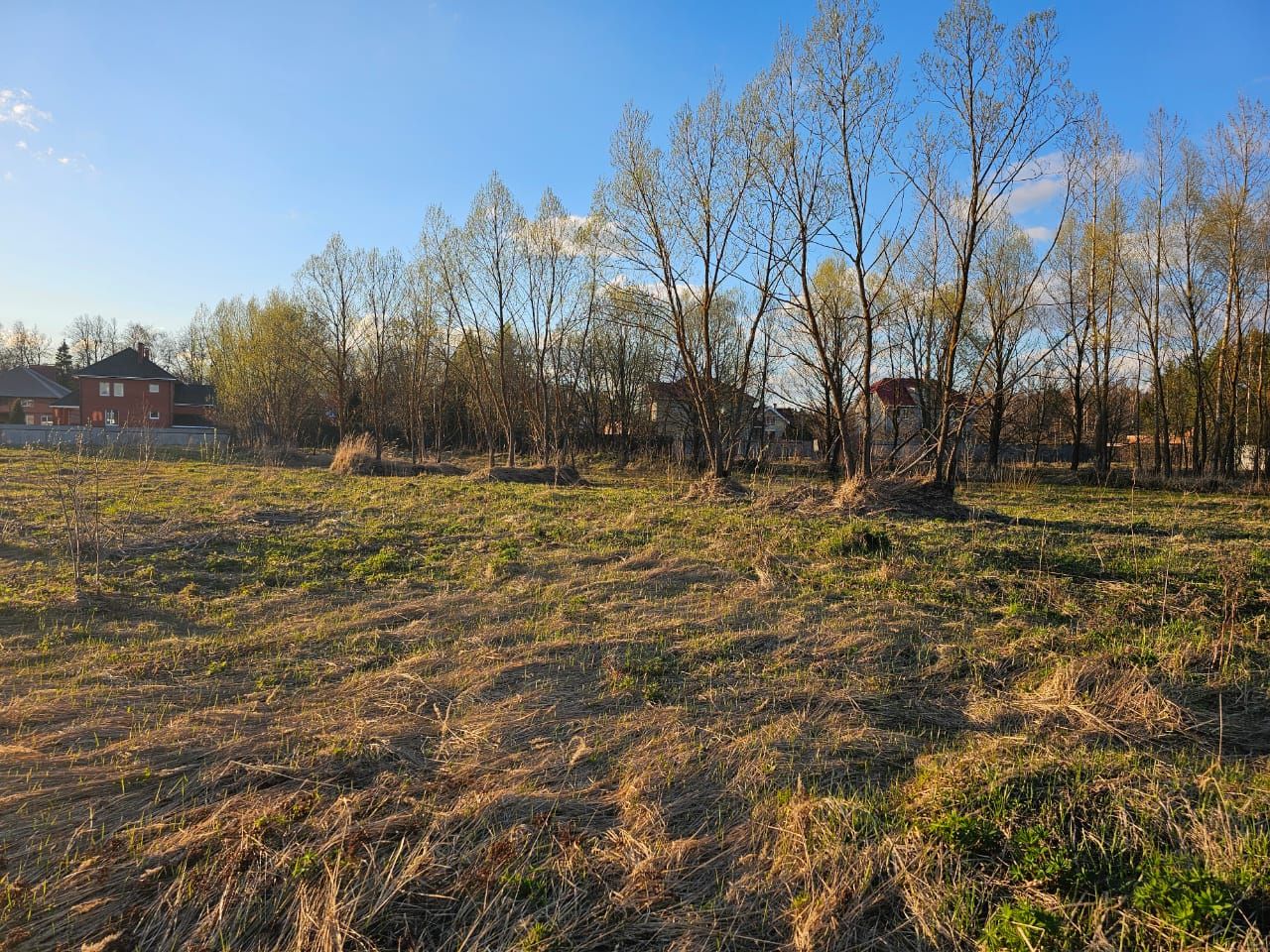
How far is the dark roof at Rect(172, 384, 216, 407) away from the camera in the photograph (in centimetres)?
5672

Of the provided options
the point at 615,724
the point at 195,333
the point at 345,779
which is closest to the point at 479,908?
the point at 345,779

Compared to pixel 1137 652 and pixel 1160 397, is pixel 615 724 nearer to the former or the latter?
pixel 1137 652

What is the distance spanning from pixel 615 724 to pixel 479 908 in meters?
1.62

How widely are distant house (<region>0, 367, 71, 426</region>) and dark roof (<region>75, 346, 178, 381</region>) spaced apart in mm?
4079

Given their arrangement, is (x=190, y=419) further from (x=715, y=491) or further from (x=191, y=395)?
(x=715, y=491)

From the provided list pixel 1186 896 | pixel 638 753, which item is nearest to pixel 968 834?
pixel 1186 896

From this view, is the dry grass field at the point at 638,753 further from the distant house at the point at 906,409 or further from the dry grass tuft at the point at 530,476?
the distant house at the point at 906,409

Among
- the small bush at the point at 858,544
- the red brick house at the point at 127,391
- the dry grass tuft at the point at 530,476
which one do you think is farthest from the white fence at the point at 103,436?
the small bush at the point at 858,544

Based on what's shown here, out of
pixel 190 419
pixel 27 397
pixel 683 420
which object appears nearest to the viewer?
pixel 683 420

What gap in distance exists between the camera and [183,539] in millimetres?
8953

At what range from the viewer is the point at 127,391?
172 ft

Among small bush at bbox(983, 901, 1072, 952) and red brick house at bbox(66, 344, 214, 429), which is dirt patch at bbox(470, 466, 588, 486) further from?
red brick house at bbox(66, 344, 214, 429)

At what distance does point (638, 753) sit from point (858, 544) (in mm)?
5439

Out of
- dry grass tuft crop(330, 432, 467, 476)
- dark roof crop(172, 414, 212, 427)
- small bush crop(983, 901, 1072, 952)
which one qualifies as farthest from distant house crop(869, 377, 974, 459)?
dark roof crop(172, 414, 212, 427)
